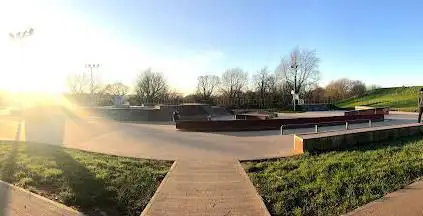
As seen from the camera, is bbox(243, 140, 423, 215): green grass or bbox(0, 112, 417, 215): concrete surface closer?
bbox(243, 140, 423, 215): green grass

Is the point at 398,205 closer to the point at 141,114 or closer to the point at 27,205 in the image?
the point at 27,205

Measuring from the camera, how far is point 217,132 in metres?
21.5

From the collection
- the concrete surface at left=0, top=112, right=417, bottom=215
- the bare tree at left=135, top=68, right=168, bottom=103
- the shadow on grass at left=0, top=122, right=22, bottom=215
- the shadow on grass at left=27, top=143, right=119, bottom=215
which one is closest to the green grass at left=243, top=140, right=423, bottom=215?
the concrete surface at left=0, top=112, right=417, bottom=215

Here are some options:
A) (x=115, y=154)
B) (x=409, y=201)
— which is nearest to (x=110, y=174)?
(x=115, y=154)

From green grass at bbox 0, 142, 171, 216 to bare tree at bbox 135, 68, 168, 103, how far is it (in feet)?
228

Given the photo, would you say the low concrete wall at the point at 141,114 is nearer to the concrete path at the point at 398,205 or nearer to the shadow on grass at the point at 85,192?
the shadow on grass at the point at 85,192

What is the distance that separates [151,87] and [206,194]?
250 feet

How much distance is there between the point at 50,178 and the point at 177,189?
8.91 feet

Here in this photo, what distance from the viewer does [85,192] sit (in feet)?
24.0

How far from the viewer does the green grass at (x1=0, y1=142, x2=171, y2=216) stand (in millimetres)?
6871

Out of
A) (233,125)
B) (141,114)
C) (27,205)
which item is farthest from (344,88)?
Result: (27,205)

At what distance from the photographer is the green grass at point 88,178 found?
687cm

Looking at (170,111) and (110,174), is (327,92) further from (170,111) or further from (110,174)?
(110,174)

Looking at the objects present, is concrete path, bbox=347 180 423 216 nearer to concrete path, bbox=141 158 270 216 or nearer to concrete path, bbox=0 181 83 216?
concrete path, bbox=141 158 270 216
